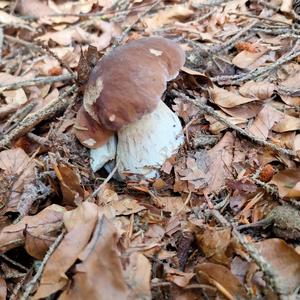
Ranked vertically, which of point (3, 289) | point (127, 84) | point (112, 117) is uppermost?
point (127, 84)

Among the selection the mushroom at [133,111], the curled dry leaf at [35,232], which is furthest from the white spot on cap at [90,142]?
the curled dry leaf at [35,232]

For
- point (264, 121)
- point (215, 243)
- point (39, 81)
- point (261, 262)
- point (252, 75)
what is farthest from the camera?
point (39, 81)

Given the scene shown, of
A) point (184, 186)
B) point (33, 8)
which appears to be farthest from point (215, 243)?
point (33, 8)

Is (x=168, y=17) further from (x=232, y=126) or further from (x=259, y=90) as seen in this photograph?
(x=232, y=126)

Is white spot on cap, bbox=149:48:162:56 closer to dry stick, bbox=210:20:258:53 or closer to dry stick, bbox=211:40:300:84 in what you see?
dry stick, bbox=211:40:300:84

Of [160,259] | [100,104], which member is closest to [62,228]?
[160,259]

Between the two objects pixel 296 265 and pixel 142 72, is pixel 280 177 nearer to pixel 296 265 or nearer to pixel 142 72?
pixel 296 265
